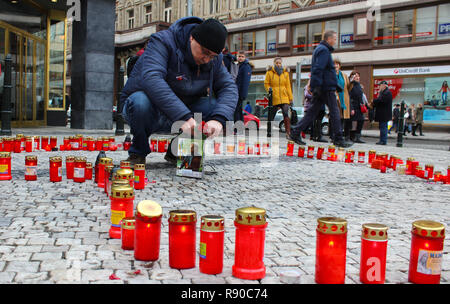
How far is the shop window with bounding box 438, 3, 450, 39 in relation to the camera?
24297mm

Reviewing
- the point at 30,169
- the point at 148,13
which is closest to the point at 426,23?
the point at 148,13

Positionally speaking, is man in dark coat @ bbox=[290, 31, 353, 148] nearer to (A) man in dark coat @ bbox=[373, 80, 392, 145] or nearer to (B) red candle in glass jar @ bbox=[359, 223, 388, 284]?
(A) man in dark coat @ bbox=[373, 80, 392, 145]

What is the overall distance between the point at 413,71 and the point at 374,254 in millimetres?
25666

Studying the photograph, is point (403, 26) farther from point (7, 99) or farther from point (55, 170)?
point (55, 170)

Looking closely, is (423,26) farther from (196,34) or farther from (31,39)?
(196,34)

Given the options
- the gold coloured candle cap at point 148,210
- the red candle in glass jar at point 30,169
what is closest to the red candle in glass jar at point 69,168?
the red candle in glass jar at point 30,169

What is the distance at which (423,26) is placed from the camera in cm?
2523

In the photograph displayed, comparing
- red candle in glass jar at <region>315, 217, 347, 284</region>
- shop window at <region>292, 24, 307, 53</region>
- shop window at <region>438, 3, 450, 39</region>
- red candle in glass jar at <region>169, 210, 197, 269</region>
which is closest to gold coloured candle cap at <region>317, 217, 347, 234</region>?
red candle in glass jar at <region>315, 217, 347, 284</region>

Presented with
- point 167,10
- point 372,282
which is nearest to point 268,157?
point 372,282

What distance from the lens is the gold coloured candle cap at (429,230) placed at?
82.1 inches

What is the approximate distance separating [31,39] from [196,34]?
1196 centimetres

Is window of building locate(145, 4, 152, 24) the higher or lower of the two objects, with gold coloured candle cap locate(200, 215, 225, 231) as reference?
higher

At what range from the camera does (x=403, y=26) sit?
26.0m

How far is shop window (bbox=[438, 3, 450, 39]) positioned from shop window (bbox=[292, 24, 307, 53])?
27.1 ft
